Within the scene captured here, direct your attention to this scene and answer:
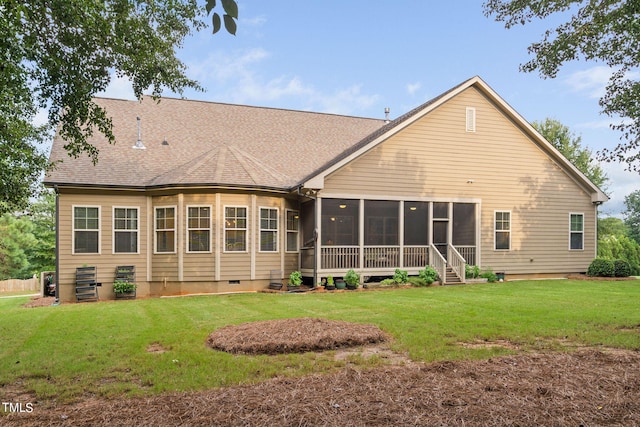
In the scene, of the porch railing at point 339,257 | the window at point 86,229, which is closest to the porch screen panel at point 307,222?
the porch railing at point 339,257

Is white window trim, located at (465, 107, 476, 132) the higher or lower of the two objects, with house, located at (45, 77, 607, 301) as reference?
higher

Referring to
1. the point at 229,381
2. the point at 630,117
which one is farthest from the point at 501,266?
the point at 229,381

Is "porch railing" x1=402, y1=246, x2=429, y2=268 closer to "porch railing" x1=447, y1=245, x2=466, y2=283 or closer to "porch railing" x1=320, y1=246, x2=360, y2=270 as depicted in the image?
"porch railing" x1=447, y1=245, x2=466, y2=283

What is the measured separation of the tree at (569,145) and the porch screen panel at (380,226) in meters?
24.6

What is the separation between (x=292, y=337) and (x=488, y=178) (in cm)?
1344

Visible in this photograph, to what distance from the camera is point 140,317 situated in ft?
31.9

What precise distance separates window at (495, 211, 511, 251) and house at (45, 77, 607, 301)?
0.13ft

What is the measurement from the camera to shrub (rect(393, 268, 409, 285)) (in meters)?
15.8

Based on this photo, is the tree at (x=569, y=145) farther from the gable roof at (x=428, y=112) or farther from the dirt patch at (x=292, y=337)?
the dirt patch at (x=292, y=337)

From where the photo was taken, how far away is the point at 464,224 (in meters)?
18.6

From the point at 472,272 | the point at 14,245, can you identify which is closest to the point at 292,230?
the point at 472,272

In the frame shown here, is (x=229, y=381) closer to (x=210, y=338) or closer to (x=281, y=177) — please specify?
(x=210, y=338)

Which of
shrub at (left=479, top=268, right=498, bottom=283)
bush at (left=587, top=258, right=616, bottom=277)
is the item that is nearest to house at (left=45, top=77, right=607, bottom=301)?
bush at (left=587, top=258, right=616, bottom=277)

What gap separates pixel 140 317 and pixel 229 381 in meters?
5.68
